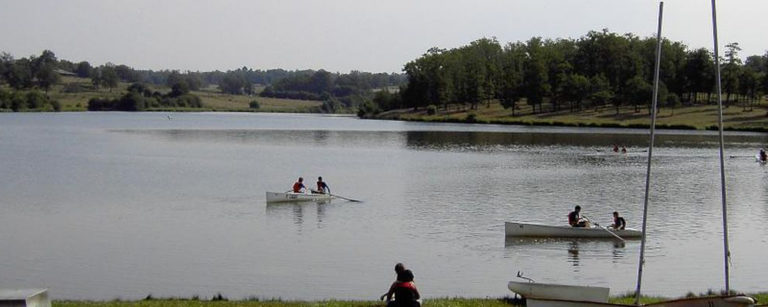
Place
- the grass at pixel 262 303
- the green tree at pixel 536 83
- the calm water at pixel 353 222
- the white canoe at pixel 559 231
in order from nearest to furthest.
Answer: the grass at pixel 262 303, the calm water at pixel 353 222, the white canoe at pixel 559 231, the green tree at pixel 536 83

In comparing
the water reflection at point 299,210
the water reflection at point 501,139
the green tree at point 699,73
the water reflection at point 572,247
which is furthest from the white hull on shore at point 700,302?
the green tree at point 699,73

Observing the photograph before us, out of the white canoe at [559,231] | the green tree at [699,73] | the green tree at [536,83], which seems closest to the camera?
the white canoe at [559,231]

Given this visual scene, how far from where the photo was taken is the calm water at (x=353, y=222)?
2816 centimetres

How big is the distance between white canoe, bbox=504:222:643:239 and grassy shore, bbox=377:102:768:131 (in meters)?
103

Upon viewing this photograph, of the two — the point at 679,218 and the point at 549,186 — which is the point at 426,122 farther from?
the point at 679,218

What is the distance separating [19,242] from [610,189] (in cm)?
3548

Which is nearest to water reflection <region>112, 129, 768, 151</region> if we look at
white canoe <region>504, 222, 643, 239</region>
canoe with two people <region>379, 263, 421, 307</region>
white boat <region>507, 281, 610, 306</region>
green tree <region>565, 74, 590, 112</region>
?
green tree <region>565, 74, 590, 112</region>

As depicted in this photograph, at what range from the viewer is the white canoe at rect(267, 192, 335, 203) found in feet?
157

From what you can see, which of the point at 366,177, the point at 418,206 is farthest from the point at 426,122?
the point at 418,206

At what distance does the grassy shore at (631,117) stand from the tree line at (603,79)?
6.35ft

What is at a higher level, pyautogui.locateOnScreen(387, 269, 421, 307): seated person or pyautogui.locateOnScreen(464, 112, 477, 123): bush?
pyautogui.locateOnScreen(387, 269, 421, 307): seated person

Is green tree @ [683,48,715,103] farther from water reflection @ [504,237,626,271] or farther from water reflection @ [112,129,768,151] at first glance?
water reflection @ [504,237,626,271]

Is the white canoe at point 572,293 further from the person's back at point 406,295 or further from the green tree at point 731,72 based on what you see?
the green tree at point 731,72

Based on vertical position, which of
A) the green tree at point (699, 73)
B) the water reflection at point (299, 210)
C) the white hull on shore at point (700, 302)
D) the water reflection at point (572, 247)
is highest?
the green tree at point (699, 73)
